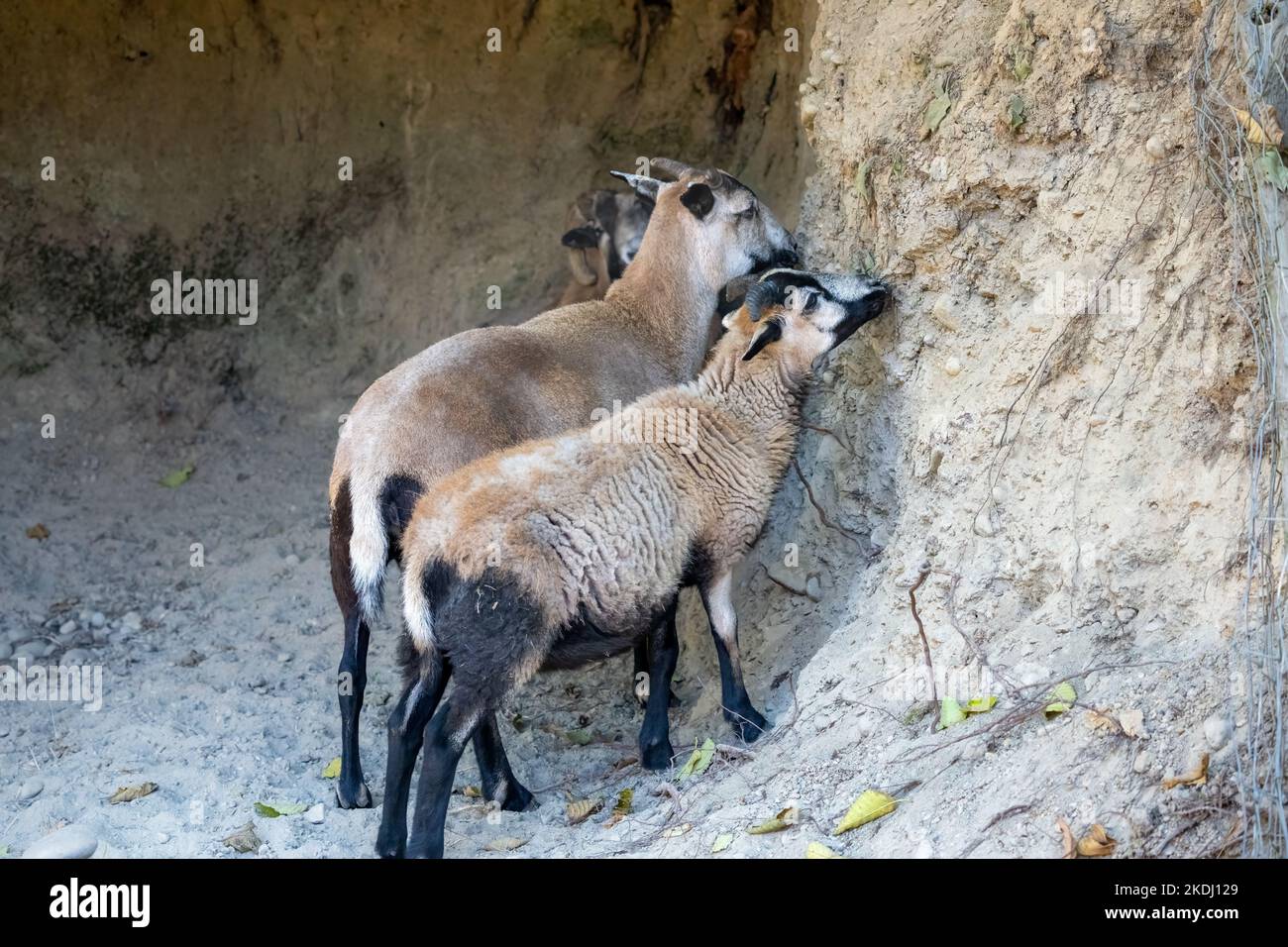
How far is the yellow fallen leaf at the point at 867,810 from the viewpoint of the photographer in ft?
14.0

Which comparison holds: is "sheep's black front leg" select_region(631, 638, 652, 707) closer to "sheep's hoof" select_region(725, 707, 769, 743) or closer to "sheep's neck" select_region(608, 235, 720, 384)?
"sheep's hoof" select_region(725, 707, 769, 743)

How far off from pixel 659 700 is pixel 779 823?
4.12ft

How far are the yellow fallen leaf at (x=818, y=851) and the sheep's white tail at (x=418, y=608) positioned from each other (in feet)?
4.91

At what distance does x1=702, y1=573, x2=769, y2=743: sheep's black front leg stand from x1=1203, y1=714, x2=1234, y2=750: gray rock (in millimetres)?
2018

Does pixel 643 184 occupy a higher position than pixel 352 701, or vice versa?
pixel 643 184

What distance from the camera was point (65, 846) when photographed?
4910 mm

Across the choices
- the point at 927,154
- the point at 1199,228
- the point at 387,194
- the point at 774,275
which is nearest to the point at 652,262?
the point at 774,275

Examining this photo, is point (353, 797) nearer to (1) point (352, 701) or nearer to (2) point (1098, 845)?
(1) point (352, 701)

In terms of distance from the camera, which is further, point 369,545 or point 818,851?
point 369,545

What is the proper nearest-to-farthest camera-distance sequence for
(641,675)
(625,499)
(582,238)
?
(625,499) < (641,675) < (582,238)

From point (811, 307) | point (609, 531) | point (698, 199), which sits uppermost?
point (698, 199)

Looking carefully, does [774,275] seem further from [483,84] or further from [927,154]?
[483,84]

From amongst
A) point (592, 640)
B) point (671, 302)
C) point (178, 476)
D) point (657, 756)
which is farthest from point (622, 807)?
point (178, 476)

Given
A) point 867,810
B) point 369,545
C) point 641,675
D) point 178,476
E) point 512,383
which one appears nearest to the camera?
point 867,810
